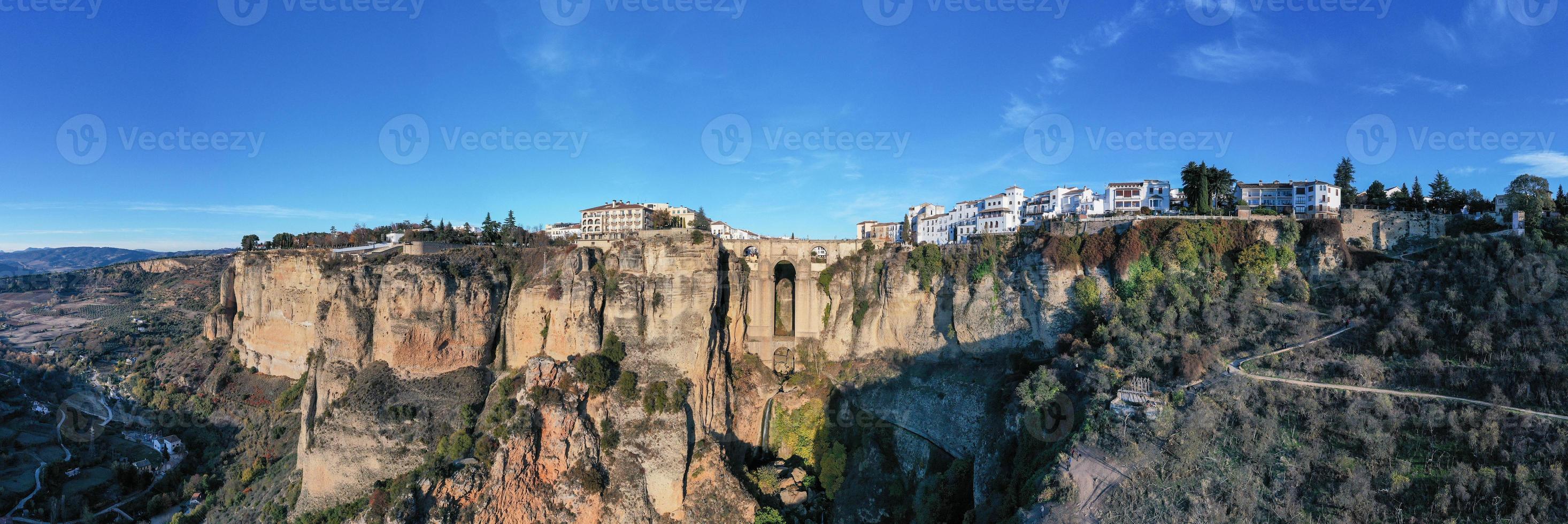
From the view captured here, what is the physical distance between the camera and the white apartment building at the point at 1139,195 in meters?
40.7

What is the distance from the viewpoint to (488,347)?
1037 inches

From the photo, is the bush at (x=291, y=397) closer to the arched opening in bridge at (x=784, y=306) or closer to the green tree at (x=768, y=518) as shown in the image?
the arched opening in bridge at (x=784, y=306)

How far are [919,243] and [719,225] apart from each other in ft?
105

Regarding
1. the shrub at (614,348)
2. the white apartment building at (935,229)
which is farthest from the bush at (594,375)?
the white apartment building at (935,229)

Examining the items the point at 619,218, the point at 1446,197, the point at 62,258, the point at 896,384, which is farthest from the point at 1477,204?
the point at 62,258

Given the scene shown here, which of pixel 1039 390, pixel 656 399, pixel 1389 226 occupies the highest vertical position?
pixel 1389 226

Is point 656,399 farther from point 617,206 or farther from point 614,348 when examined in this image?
point 617,206

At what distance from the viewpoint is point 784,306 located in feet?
110

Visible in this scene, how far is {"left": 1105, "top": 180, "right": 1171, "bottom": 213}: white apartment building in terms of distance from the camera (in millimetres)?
40688

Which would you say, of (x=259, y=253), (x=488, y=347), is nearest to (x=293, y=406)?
(x=259, y=253)

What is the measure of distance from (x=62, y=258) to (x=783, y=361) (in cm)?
15396

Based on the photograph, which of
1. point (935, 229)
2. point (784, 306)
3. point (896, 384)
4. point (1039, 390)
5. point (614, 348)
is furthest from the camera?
point (935, 229)

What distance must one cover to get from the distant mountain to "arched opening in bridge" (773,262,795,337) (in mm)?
99519

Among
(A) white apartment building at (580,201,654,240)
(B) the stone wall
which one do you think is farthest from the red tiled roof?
(B) the stone wall
